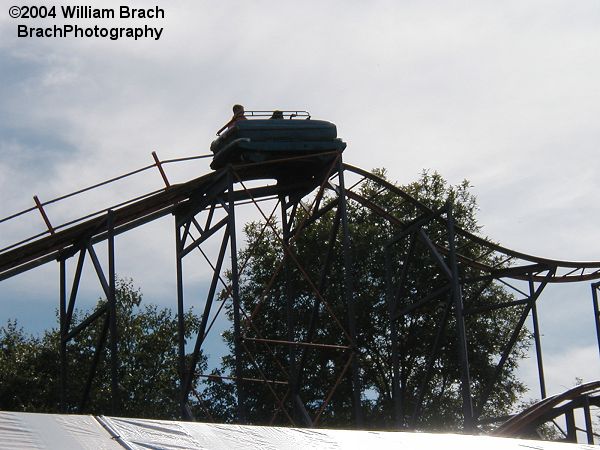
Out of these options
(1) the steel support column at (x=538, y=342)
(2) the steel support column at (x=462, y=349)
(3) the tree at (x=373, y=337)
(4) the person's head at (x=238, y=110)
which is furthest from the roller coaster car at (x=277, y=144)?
(3) the tree at (x=373, y=337)

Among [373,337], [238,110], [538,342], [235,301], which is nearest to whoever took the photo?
[235,301]

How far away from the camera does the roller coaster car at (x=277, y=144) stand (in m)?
17.5

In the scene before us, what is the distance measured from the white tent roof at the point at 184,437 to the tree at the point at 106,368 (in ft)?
75.4

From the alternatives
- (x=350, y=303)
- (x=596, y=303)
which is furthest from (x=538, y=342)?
(x=350, y=303)

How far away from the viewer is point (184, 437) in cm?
859

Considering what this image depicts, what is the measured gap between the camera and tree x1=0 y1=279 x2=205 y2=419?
32469 millimetres

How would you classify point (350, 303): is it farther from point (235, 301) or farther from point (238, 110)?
point (238, 110)

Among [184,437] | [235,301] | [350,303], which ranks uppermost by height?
[350,303]

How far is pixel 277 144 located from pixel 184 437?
9559mm

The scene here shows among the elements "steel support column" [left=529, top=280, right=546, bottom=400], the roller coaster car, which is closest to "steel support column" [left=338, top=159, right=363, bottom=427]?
the roller coaster car

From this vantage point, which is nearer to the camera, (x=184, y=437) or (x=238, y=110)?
(x=184, y=437)

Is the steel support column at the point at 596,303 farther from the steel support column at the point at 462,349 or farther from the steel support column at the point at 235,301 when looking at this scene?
the steel support column at the point at 235,301

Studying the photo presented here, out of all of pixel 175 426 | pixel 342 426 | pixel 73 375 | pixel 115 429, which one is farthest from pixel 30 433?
pixel 73 375

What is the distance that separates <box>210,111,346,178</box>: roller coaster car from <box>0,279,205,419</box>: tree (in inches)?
630
